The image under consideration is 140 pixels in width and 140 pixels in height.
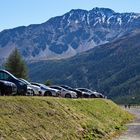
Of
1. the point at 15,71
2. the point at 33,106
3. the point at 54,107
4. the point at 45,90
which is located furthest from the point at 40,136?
the point at 15,71

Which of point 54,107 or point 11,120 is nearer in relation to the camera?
point 11,120

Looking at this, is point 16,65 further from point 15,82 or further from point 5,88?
point 5,88

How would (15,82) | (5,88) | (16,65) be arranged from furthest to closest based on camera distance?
(16,65) → (15,82) → (5,88)

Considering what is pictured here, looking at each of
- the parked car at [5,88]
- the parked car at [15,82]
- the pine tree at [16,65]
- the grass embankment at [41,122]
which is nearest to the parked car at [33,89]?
the parked car at [15,82]

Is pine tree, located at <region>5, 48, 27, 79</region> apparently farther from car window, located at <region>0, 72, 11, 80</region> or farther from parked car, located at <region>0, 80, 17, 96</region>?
parked car, located at <region>0, 80, 17, 96</region>

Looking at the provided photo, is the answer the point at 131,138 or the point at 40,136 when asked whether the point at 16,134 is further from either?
the point at 131,138

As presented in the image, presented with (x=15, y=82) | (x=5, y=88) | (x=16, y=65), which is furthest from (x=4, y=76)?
(x=16, y=65)

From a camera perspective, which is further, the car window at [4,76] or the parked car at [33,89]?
the parked car at [33,89]

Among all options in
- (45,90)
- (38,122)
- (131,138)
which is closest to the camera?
(38,122)

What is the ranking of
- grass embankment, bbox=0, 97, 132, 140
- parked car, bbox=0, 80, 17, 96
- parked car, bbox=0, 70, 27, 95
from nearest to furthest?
1. grass embankment, bbox=0, 97, 132, 140
2. parked car, bbox=0, 80, 17, 96
3. parked car, bbox=0, 70, 27, 95

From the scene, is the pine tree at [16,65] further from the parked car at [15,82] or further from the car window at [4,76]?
the parked car at [15,82]

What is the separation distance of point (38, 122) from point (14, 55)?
77833 mm

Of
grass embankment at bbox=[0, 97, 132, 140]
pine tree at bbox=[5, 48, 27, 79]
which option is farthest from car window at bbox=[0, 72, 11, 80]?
pine tree at bbox=[5, 48, 27, 79]

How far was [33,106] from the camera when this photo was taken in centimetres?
2781
